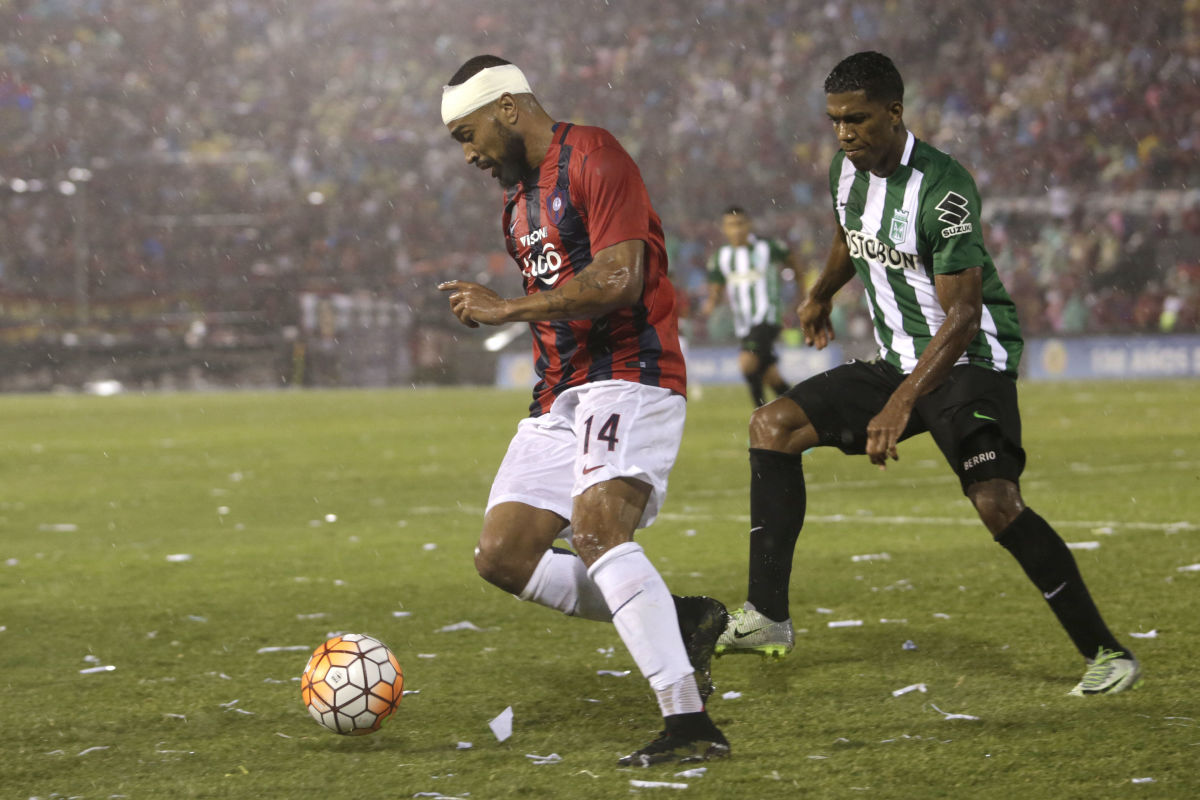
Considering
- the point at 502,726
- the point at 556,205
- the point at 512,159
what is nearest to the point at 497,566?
the point at 502,726

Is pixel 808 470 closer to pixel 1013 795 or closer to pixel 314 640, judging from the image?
pixel 314 640

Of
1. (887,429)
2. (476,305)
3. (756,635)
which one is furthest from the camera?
(756,635)

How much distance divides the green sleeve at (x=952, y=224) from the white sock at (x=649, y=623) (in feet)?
3.88

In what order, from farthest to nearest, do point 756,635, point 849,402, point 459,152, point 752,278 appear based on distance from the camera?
point 459,152
point 752,278
point 849,402
point 756,635

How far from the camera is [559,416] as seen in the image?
380 cm

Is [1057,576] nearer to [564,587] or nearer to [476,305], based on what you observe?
[564,587]

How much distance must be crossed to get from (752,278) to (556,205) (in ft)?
36.6

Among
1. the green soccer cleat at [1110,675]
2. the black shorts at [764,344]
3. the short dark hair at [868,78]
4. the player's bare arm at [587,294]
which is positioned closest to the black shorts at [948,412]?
the green soccer cleat at [1110,675]

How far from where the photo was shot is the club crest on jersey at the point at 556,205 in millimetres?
3584

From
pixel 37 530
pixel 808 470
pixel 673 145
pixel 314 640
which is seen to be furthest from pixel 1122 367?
pixel 314 640

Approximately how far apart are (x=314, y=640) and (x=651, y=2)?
26.9m

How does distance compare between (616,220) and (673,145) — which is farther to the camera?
(673,145)

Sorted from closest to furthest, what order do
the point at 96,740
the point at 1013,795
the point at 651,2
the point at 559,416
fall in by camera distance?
the point at 1013,795, the point at 96,740, the point at 559,416, the point at 651,2

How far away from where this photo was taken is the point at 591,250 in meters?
3.48
